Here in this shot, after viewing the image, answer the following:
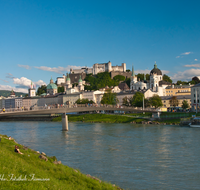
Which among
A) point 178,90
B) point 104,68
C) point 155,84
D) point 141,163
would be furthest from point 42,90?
point 141,163

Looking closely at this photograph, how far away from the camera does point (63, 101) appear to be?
397 feet

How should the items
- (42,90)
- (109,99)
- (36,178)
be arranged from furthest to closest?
(42,90), (109,99), (36,178)

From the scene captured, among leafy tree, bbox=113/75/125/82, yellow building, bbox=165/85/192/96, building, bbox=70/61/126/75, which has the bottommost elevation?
yellow building, bbox=165/85/192/96

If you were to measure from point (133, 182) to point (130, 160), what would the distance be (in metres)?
4.82

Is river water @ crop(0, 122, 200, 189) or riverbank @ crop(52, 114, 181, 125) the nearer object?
river water @ crop(0, 122, 200, 189)

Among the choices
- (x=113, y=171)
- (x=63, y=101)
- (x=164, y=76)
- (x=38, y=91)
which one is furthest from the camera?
(x=38, y=91)

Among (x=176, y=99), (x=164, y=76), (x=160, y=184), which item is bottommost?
(x=160, y=184)

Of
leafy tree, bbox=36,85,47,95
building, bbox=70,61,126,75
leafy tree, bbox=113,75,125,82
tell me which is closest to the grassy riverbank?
leafy tree, bbox=113,75,125,82

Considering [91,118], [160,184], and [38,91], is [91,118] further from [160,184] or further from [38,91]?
[38,91]

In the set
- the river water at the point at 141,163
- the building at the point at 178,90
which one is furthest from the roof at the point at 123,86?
the river water at the point at 141,163

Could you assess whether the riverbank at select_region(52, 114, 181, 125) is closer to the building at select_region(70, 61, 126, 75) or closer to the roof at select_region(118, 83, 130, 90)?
the roof at select_region(118, 83, 130, 90)

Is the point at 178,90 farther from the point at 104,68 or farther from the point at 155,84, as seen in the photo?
the point at 104,68

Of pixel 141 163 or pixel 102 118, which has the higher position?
pixel 102 118

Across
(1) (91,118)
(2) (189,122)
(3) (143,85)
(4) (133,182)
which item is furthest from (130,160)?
(3) (143,85)
